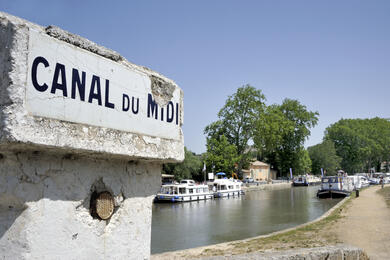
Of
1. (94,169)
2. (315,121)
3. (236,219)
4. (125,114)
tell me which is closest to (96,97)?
(125,114)

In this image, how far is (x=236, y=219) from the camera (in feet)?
68.1

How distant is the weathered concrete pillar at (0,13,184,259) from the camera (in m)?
1.76

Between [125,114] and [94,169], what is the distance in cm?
41

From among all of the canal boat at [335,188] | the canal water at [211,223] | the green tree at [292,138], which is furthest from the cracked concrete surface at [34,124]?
the green tree at [292,138]

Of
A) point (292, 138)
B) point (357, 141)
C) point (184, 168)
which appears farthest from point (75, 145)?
point (357, 141)

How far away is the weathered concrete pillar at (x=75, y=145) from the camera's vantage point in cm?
176

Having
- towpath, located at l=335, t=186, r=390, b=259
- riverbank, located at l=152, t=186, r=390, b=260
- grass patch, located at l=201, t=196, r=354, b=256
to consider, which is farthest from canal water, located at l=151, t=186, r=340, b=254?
towpath, located at l=335, t=186, r=390, b=259

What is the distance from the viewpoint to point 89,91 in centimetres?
209

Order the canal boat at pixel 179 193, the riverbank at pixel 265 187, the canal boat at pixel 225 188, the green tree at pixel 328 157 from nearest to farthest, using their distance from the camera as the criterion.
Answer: the canal boat at pixel 179 193 → the canal boat at pixel 225 188 → the riverbank at pixel 265 187 → the green tree at pixel 328 157

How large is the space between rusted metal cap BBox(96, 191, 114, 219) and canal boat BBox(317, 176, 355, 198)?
34.7 meters

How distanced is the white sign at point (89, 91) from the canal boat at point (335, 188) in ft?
113

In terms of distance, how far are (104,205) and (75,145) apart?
→ 1.67 feet

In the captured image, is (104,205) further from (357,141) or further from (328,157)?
(357,141)

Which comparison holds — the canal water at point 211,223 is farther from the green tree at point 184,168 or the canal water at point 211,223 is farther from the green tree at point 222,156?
the green tree at point 222,156
